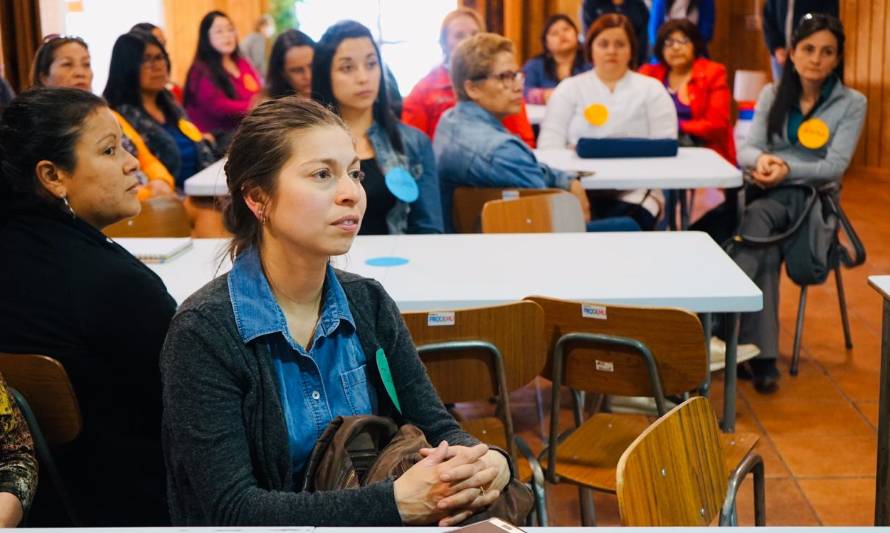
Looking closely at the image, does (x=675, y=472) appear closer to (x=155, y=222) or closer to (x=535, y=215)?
(x=535, y=215)

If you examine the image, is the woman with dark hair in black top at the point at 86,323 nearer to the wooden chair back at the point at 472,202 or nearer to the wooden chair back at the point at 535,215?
the wooden chair back at the point at 535,215

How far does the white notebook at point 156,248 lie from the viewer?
3086 mm

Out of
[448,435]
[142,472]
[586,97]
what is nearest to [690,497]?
[448,435]

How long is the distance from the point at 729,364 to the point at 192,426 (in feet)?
5.73

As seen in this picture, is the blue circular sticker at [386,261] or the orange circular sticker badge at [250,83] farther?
the orange circular sticker badge at [250,83]

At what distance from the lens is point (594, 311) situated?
98.7 inches

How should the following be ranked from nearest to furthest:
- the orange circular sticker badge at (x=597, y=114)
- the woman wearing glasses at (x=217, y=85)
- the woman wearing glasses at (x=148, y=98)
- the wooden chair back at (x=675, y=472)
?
the wooden chair back at (x=675, y=472)
the woman wearing glasses at (x=148, y=98)
the orange circular sticker badge at (x=597, y=114)
the woman wearing glasses at (x=217, y=85)

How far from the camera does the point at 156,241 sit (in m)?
3.31

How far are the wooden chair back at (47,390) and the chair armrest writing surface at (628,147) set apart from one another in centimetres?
318

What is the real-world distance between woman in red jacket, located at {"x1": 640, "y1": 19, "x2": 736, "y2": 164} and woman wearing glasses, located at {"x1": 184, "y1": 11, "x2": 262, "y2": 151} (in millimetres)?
2398

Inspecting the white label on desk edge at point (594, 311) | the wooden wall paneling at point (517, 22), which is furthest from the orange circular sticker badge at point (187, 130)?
the wooden wall paneling at point (517, 22)

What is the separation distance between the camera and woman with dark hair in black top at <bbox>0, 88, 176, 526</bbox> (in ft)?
6.93

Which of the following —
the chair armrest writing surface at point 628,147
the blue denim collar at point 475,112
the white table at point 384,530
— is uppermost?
the blue denim collar at point 475,112

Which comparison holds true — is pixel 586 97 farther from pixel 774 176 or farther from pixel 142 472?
pixel 142 472
